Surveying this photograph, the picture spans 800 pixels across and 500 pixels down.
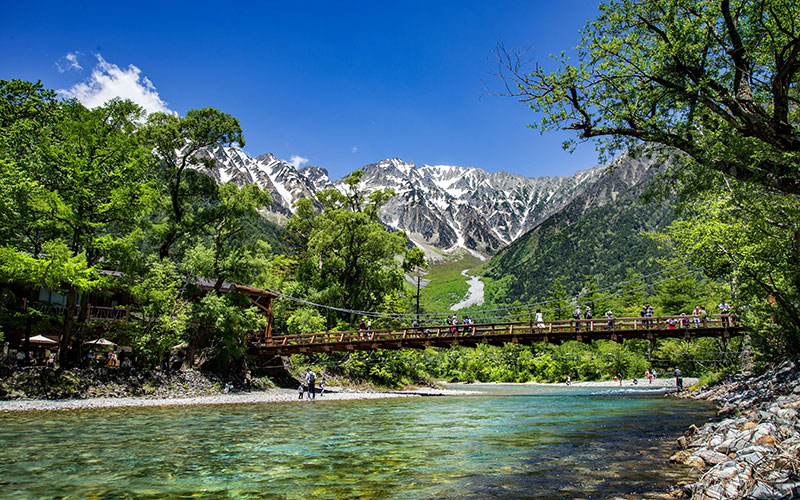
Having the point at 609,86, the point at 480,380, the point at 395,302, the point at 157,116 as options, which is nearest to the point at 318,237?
the point at 395,302

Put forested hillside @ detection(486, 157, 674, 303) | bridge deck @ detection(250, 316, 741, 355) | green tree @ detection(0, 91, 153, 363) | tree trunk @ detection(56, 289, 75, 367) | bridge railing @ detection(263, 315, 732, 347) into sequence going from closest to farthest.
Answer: green tree @ detection(0, 91, 153, 363)
tree trunk @ detection(56, 289, 75, 367)
bridge deck @ detection(250, 316, 741, 355)
bridge railing @ detection(263, 315, 732, 347)
forested hillside @ detection(486, 157, 674, 303)

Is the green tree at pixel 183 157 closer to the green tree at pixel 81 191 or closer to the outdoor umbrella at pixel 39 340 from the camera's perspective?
the green tree at pixel 81 191

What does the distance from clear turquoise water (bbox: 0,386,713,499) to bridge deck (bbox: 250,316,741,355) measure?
1045cm

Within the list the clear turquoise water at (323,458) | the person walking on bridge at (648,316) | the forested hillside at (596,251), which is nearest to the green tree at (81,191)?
the clear turquoise water at (323,458)

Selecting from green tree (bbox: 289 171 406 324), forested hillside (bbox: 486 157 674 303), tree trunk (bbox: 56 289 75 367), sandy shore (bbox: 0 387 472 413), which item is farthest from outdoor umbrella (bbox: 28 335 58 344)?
forested hillside (bbox: 486 157 674 303)

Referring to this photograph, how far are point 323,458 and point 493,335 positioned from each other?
18.5 metres

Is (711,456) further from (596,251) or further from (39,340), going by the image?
(596,251)

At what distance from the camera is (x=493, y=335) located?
26125 millimetres

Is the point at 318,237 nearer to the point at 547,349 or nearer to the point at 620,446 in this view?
the point at 620,446

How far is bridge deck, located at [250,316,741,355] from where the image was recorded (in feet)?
83.1

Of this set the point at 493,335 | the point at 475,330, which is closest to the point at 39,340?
the point at 475,330

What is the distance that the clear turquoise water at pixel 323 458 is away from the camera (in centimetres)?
650

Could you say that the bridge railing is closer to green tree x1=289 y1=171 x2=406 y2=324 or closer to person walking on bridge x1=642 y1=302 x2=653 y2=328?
person walking on bridge x1=642 y1=302 x2=653 y2=328

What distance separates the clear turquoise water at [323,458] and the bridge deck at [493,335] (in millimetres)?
10448
